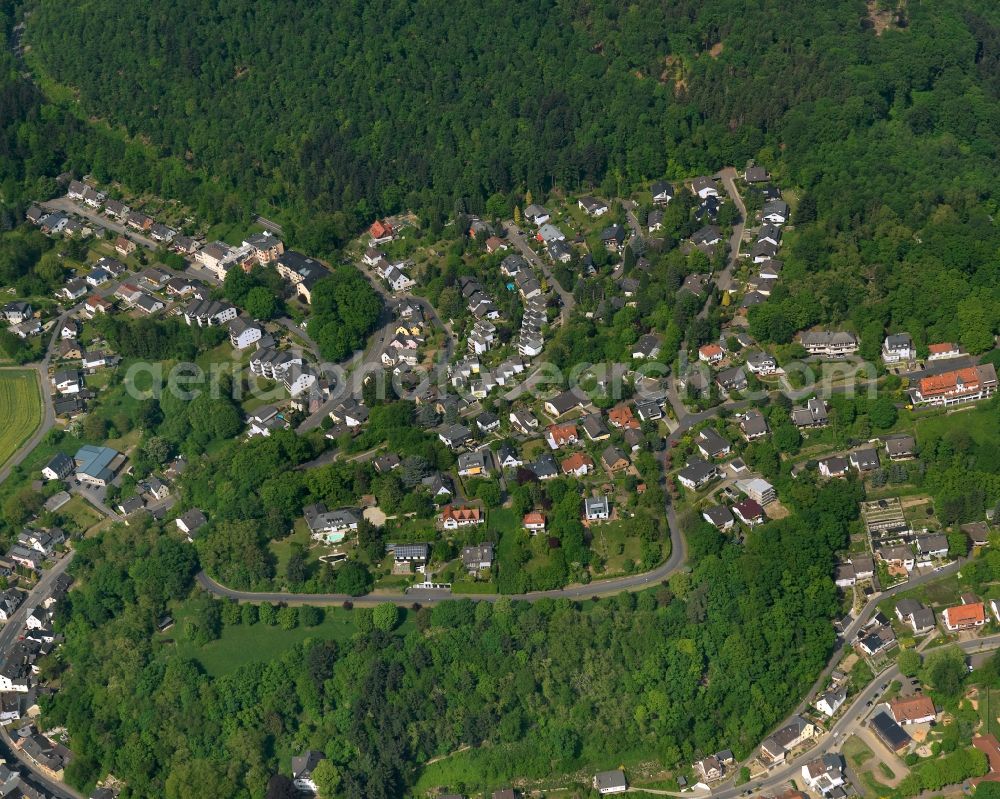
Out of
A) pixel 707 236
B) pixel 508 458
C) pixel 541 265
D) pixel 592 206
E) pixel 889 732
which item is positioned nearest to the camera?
pixel 889 732

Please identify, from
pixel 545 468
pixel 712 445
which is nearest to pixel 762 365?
pixel 712 445

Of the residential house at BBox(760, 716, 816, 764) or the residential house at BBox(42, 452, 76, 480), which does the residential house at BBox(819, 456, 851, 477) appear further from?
the residential house at BBox(42, 452, 76, 480)

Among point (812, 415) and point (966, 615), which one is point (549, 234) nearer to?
point (812, 415)

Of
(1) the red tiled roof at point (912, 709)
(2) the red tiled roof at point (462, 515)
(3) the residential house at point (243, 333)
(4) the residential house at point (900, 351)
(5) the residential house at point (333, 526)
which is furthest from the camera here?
(3) the residential house at point (243, 333)

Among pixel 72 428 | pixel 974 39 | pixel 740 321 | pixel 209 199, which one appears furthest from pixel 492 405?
pixel 974 39

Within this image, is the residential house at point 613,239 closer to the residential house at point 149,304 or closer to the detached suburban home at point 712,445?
the detached suburban home at point 712,445

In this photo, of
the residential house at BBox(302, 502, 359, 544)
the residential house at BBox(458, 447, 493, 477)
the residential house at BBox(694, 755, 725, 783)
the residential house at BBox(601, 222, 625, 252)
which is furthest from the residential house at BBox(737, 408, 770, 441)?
the residential house at BBox(302, 502, 359, 544)

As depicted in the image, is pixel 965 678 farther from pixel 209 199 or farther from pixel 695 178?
pixel 209 199

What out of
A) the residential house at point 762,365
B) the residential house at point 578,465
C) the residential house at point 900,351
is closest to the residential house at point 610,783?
the residential house at point 578,465

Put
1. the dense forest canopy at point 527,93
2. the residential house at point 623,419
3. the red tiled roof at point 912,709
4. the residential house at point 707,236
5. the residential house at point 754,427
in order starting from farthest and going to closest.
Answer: the dense forest canopy at point 527,93, the residential house at point 707,236, the residential house at point 623,419, the residential house at point 754,427, the red tiled roof at point 912,709
